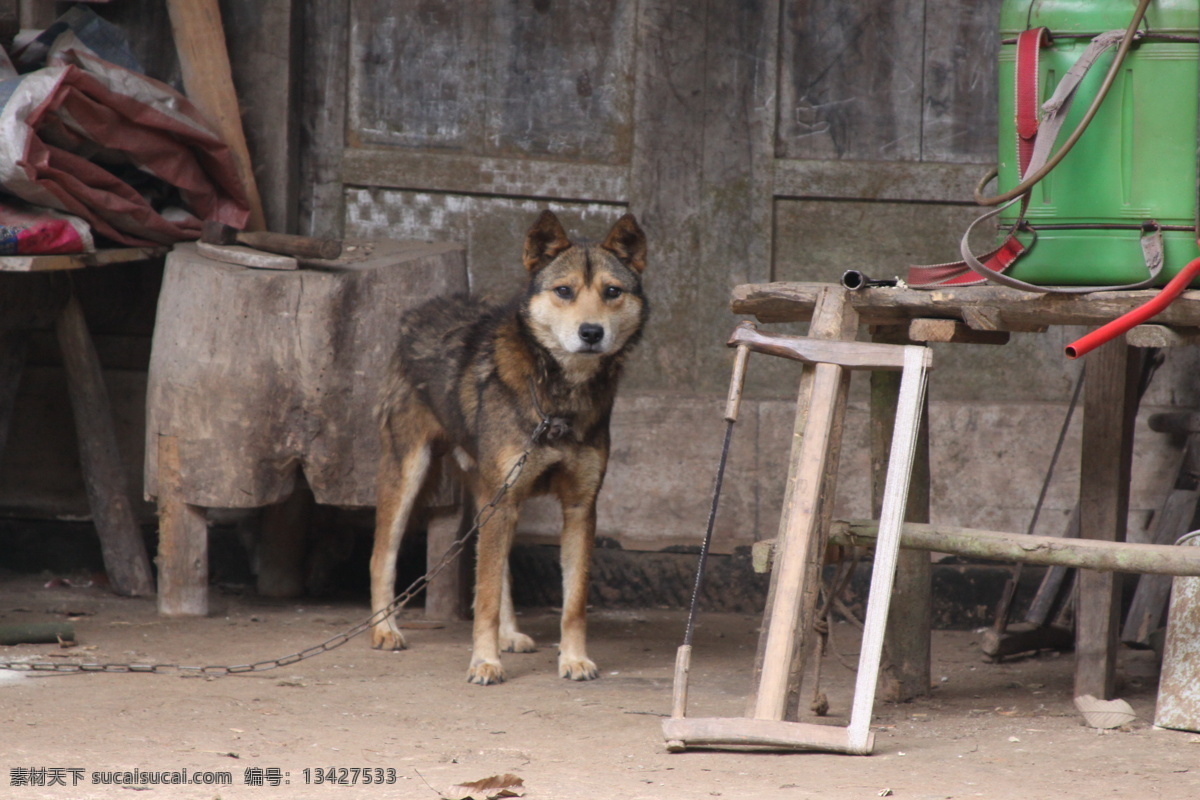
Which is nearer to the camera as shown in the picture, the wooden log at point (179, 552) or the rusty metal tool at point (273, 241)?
the rusty metal tool at point (273, 241)

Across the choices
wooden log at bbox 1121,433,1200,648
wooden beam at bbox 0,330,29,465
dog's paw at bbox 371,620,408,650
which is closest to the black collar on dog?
dog's paw at bbox 371,620,408,650

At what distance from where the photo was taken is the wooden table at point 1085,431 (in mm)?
3947

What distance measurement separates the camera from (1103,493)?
4.45 meters

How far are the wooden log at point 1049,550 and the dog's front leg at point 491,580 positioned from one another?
4.41 ft

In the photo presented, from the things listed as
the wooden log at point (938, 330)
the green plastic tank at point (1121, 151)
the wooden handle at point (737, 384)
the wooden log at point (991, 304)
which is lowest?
the wooden handle at point (737, 384)

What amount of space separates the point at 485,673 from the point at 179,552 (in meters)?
1.78

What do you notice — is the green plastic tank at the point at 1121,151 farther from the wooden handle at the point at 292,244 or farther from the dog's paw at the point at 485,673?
the wooden handle at the point at 292,244

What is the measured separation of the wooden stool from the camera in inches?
218

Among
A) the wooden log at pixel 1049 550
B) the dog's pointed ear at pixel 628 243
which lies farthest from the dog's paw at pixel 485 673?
the dog's pointed ear at pixel 628 243

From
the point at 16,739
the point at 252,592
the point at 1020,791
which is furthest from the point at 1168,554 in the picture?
the point at 252,592

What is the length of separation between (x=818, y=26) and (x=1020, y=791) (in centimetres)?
392

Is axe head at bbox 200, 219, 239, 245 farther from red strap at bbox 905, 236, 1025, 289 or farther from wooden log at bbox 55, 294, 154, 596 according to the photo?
red strap at bbox 905, 236, 1025, 289

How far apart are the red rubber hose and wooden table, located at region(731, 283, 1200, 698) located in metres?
0.34

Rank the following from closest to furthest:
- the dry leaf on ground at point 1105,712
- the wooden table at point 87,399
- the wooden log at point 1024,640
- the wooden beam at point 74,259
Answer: the dry leaf on ground at point 1105,712
the wooden beam at point 74,259
the wooden log at point 1024,640
the wooden table at point 87,399
